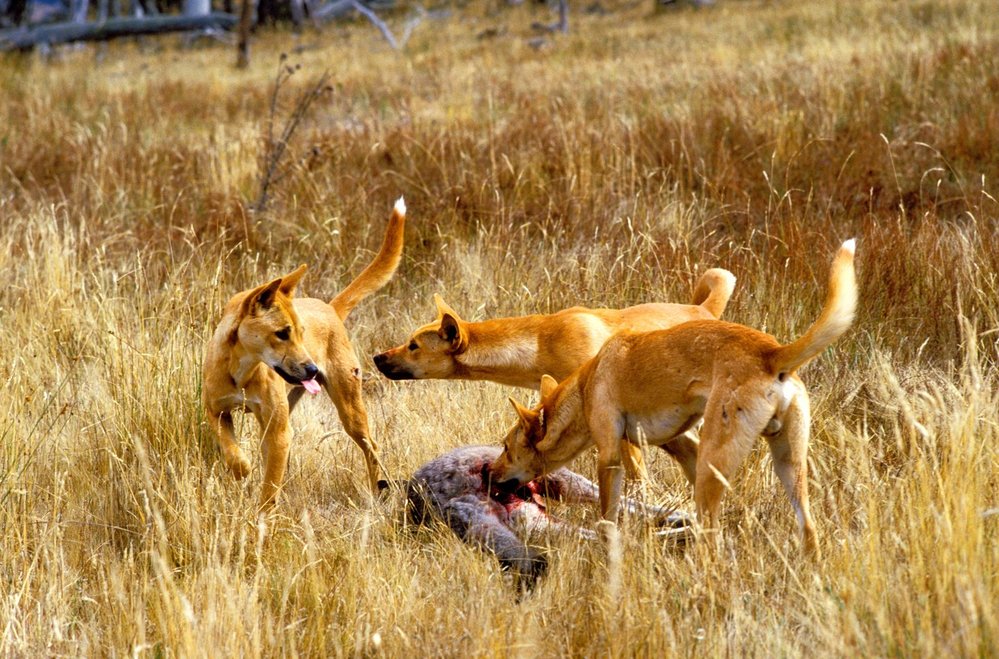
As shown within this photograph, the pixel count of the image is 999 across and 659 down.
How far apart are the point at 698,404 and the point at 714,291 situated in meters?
A: 1.56

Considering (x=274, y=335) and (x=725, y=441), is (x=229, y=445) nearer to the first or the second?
(x=274, y=335)

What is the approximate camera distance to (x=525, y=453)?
16.3 feet

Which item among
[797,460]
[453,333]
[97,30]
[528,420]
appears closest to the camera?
[797,460]

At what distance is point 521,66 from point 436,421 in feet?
40.0

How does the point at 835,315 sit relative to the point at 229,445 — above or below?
above

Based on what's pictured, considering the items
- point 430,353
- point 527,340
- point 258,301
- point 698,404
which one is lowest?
point 430,353

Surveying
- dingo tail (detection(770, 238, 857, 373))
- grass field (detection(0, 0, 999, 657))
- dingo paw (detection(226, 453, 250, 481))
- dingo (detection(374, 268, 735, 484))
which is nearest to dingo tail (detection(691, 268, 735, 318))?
dingo (detection(374, 268, 735, 484))

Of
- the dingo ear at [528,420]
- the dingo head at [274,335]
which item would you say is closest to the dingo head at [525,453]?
the dingo ear at [528,420]

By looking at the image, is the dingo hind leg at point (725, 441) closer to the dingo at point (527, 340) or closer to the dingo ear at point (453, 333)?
the dingo at point (527, 340)

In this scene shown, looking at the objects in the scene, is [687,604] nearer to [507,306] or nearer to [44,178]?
[507,306]

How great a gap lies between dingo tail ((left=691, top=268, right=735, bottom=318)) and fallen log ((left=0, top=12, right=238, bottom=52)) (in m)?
18.1

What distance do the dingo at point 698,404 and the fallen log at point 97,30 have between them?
1871 cm

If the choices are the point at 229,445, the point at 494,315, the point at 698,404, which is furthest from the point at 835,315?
the point at 494,315

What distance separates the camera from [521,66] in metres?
17.3
